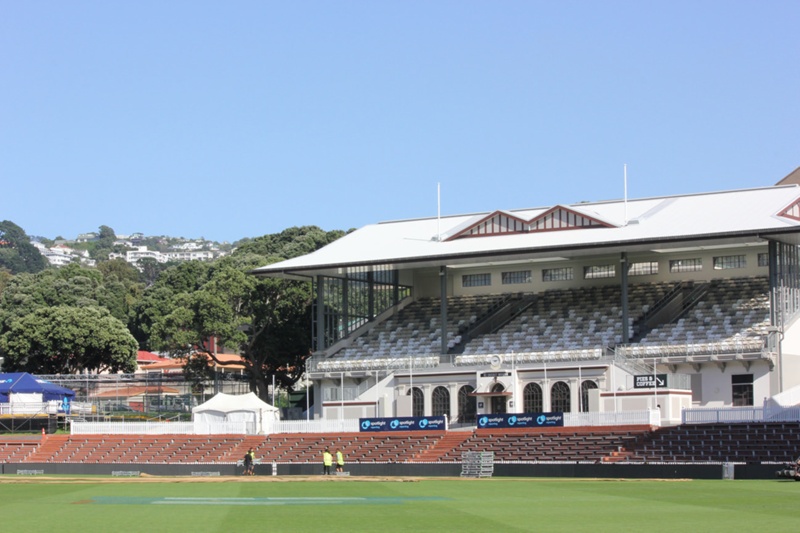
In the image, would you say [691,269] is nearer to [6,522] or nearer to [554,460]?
[554,460]

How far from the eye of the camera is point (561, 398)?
62969mm

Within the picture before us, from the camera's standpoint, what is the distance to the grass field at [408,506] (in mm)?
26000

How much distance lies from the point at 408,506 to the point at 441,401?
3432 cm

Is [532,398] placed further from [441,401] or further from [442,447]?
[442,447]

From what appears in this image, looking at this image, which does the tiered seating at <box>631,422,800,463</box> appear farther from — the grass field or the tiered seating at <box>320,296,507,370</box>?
the tiered seating at <box>320,296,507,370</box>

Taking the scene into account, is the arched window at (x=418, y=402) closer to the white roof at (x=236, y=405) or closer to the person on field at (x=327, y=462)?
the white roof at (x=236, y=405)

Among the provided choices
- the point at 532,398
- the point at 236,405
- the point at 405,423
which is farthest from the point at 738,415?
the point at 236,405

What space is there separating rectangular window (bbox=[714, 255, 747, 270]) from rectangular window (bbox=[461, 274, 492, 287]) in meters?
13.8

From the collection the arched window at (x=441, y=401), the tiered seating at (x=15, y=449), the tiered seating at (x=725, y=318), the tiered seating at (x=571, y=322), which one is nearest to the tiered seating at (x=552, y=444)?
the arched window at (x=441, y=401)

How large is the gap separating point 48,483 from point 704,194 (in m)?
39.9

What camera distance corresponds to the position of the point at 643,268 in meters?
70.2

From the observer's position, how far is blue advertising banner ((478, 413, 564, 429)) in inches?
2234

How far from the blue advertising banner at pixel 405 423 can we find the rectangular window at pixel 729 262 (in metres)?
18.2

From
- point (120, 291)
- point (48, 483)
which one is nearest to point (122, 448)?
point (48, 483)
